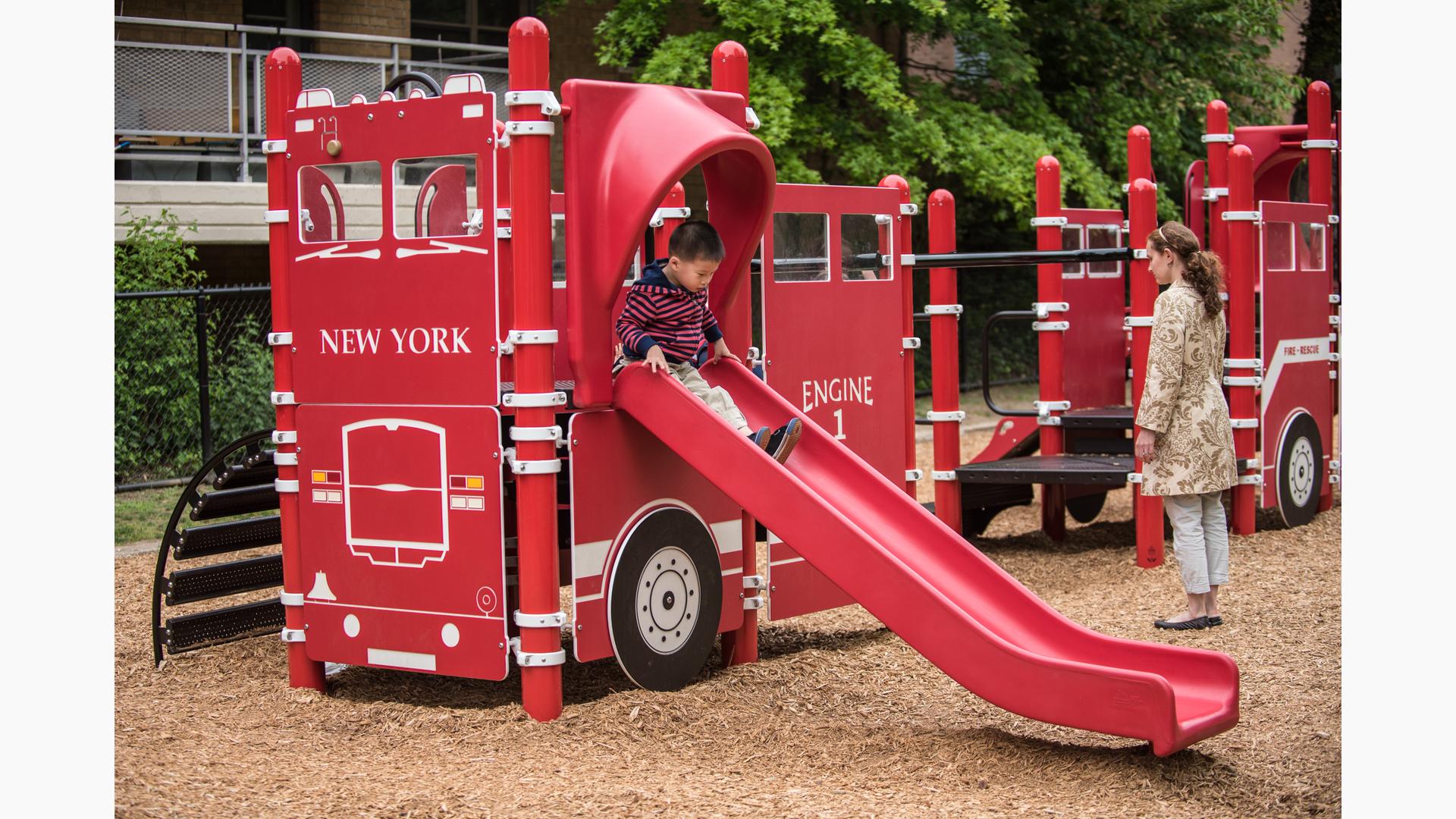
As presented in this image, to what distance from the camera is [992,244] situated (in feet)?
69.8

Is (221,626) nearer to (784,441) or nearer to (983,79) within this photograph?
(784,441)

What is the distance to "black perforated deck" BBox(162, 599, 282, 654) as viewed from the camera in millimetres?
6504

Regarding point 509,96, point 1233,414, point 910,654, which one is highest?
point 509,96

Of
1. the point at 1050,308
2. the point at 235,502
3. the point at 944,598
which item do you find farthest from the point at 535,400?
the point at 1050,308

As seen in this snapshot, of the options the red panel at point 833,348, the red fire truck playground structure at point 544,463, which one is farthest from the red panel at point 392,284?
the red panel at point 833,348

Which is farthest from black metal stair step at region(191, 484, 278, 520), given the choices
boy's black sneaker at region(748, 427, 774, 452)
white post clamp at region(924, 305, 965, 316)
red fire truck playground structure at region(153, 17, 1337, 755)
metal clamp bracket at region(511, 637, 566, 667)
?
white post clamp at region(924, 305, 965, 316)

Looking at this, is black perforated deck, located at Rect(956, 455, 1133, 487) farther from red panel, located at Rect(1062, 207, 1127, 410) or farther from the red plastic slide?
the red plastic slide

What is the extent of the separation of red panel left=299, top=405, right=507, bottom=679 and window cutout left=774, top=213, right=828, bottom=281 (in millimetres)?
2053

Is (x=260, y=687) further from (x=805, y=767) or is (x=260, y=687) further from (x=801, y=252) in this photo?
(x=801, y=252)

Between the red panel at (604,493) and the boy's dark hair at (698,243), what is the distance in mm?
659

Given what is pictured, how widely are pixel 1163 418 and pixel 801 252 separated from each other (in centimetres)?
184

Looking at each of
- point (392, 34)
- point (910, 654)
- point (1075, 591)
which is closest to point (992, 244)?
point (392, 34)

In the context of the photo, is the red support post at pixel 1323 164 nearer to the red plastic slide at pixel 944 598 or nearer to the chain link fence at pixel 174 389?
the red plastic slide at pixel 944 598

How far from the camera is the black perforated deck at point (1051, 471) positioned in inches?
338
